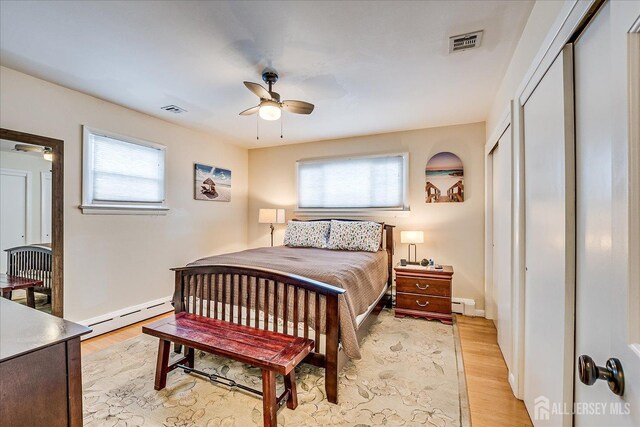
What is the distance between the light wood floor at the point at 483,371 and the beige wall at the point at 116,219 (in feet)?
1.31

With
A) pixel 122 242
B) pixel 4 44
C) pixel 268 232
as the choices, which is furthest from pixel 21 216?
pixel 268 232

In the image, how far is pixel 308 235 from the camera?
13.4 feet

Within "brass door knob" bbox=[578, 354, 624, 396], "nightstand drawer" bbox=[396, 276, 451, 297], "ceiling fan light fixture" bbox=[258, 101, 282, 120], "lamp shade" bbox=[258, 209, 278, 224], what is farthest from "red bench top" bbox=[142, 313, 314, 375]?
"lamp shade" bbox=[258, 209, 278, 224]

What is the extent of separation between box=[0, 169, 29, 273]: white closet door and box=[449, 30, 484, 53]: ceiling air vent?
3.72 m

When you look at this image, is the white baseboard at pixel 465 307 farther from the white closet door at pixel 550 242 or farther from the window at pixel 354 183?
the white closet door at pixel 550 242

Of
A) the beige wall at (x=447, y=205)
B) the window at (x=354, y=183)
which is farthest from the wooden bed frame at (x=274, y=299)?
the window at (x=354, y=183)

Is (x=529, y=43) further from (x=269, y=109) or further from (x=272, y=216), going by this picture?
(x=272, y=216)

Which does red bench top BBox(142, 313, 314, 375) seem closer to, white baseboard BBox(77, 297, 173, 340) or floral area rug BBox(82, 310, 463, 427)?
floral area rug BBox(82, 310, 463, 427)

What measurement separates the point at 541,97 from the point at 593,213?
2.70 feet

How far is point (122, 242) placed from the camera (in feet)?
10.8

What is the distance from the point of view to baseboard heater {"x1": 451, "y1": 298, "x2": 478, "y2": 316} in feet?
12.0

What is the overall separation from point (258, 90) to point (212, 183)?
2.59 metres

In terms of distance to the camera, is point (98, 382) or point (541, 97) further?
point (98, 382)

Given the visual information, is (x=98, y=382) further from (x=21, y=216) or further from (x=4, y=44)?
(x=4, y=44)
